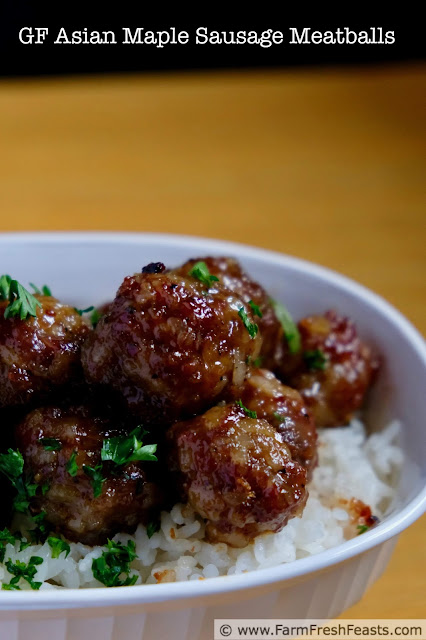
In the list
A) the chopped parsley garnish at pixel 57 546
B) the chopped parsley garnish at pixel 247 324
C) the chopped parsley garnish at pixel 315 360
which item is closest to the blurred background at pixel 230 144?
the chopped parsley garnish at pixel 315 360

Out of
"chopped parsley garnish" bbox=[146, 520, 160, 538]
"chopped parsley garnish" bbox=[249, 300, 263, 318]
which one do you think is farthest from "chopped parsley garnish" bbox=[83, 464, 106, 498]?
"chopped parsley garnish" bbox=[249, 300, 263, 318]

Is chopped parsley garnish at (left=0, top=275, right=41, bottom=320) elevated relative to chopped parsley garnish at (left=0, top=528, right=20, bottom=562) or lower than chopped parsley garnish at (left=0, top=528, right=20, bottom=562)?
elevated

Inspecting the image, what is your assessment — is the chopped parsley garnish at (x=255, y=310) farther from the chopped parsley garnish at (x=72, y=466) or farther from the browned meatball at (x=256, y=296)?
the chopped parsley garnish at (x=72, y=466)

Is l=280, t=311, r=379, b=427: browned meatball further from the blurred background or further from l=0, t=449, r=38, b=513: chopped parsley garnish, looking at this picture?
l=0, t=449, r=38, b=513: chopped parsley garnish

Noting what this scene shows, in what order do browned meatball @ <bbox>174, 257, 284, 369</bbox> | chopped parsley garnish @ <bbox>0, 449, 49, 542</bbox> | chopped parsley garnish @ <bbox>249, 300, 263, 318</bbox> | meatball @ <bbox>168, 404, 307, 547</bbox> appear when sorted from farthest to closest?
browned meatball @ <bbox>174, 257, 284, 369</bbox> → chopped parsley garnish @ <bbox>249, 300, 263, 318</bbox> → chopped parsley garnish @ <bbox>0, 449, 49, 542</bbox> → meatball @ <bbox>168, 404, 307, 547</bbox>

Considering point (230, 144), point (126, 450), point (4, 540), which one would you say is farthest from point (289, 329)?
point (230, 144)

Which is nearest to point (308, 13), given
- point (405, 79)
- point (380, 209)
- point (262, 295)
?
point (405, 79)

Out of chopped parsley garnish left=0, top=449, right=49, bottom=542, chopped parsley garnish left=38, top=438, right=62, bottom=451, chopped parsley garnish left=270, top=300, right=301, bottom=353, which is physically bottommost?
chopped parsley garnish left=0, top=449, right=49, bottom=542
